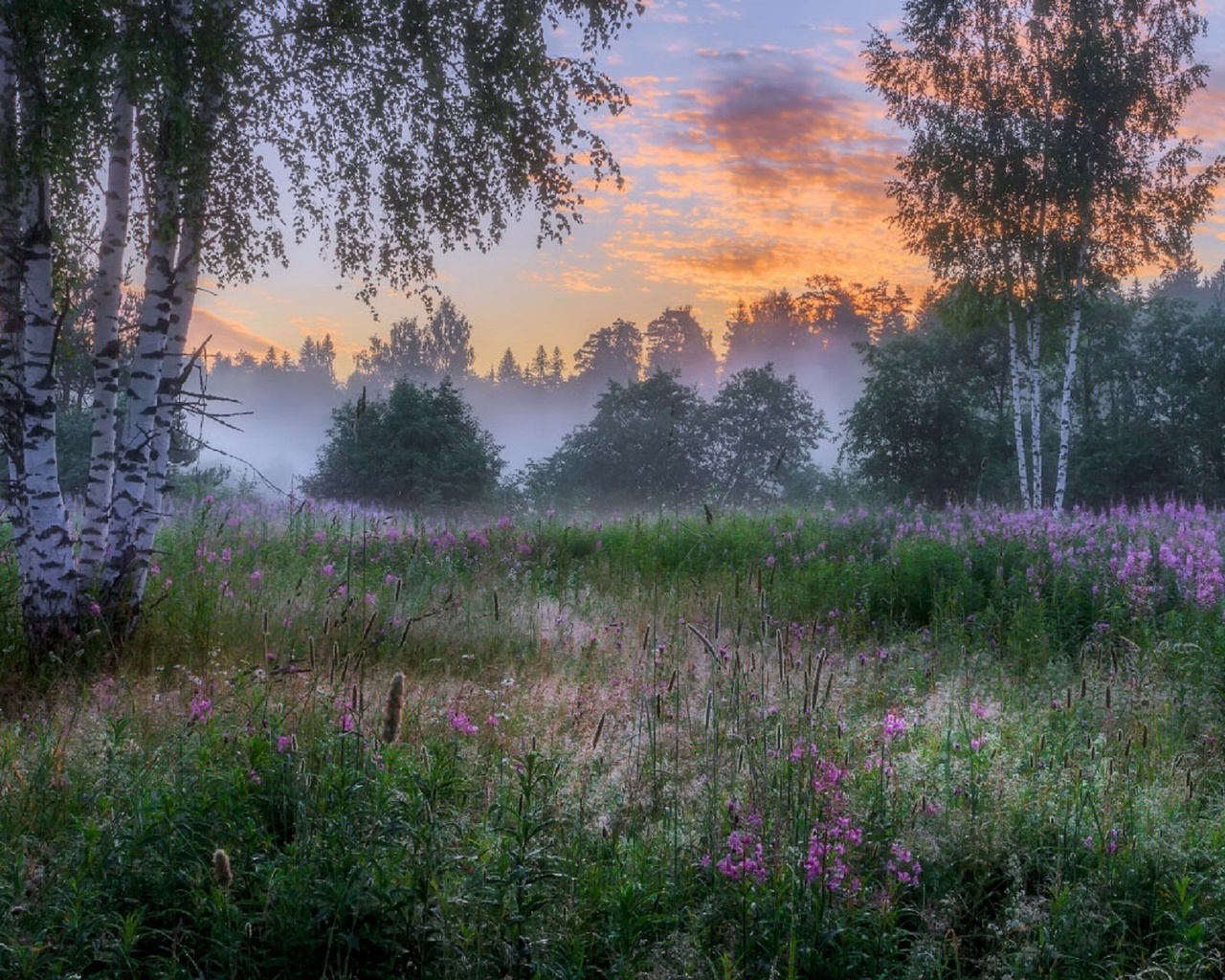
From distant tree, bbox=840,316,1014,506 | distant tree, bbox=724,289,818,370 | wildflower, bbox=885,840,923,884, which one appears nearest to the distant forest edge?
distant tree, bbox=840,316,1014,506

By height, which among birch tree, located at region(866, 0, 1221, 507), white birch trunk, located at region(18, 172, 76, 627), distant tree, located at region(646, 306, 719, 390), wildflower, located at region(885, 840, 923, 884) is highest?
distant tree, located at region(646, 306, 719, 390)

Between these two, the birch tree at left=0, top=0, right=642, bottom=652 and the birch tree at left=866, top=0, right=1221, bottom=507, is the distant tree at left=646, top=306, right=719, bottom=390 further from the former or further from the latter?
the birch tree at left=0, top=0, right=642, bottom=652

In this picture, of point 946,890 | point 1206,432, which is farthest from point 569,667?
point 1206,432

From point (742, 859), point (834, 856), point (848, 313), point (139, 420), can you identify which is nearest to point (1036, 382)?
point (139, 420)

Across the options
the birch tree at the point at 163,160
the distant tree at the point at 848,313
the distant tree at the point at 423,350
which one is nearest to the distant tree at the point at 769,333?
the distant tree at the point at 848,313

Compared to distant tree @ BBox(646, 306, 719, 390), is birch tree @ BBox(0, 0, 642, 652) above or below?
below

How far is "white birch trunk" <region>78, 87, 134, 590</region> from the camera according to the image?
643 centimetres

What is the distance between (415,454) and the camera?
22.1 meters

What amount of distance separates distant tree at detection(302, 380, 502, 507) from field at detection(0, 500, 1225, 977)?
15129 mm

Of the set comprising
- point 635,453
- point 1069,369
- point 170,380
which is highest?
point 1069,369

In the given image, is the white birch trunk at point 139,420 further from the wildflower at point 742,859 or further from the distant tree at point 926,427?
the distant tree at point 926,427

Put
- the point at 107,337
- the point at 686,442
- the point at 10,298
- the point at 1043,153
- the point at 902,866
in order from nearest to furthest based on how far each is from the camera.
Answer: the point at 902,866 → the point at 10,298 → the point at 107,337 → the point at 1043,153 → the point at 686,442

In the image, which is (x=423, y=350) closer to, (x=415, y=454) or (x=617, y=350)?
(x=617, y=350)

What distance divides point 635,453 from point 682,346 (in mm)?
72439
